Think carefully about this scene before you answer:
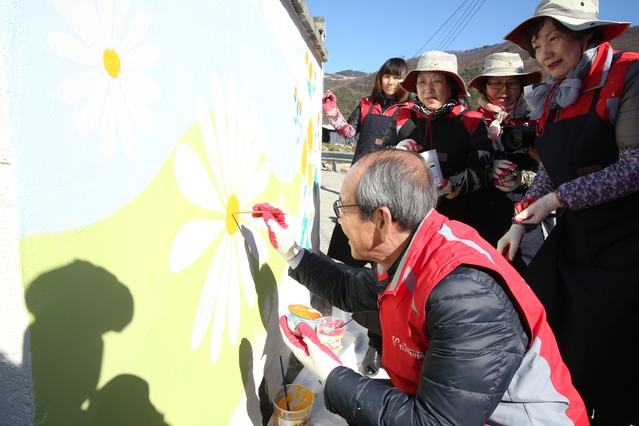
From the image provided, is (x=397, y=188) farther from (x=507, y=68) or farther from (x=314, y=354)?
(x=507, y=68)

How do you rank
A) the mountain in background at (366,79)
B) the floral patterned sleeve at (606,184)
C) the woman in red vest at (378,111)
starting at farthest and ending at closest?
the mountain in background at (366,79) → the woman in red vest at (378,111) → the floral patterned sleeve at (606,184)

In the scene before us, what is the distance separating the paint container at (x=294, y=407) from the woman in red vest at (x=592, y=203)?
1.14 meters

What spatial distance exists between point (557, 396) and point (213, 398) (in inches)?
40.6

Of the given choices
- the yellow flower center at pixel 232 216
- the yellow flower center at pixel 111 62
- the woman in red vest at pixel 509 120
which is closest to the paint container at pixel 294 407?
the yellow flower center at pixel 232 216

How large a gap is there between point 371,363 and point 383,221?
161 cm

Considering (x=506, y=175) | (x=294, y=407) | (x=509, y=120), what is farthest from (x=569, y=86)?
(x=294, y=407)

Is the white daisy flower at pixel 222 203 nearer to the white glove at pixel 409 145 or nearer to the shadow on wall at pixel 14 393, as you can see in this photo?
the shadow on wall at pixel 14 393

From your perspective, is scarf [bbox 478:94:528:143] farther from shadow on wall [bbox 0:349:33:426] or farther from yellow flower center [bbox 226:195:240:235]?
shadow on wall [bbox 0:349:33:426]

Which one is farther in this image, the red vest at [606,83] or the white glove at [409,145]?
the white glove at [409,145]

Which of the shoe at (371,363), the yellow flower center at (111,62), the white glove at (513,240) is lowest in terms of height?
the shoe at (371,363)

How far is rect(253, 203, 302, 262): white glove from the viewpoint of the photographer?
1.76 meters

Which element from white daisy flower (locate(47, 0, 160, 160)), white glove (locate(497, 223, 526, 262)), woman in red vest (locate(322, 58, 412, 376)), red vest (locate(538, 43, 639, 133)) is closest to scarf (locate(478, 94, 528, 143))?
woman in red vest (locate(322, 58, 412, 376))

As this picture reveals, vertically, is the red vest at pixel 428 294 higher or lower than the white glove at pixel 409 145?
lower

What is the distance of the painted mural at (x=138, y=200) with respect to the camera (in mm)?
669
